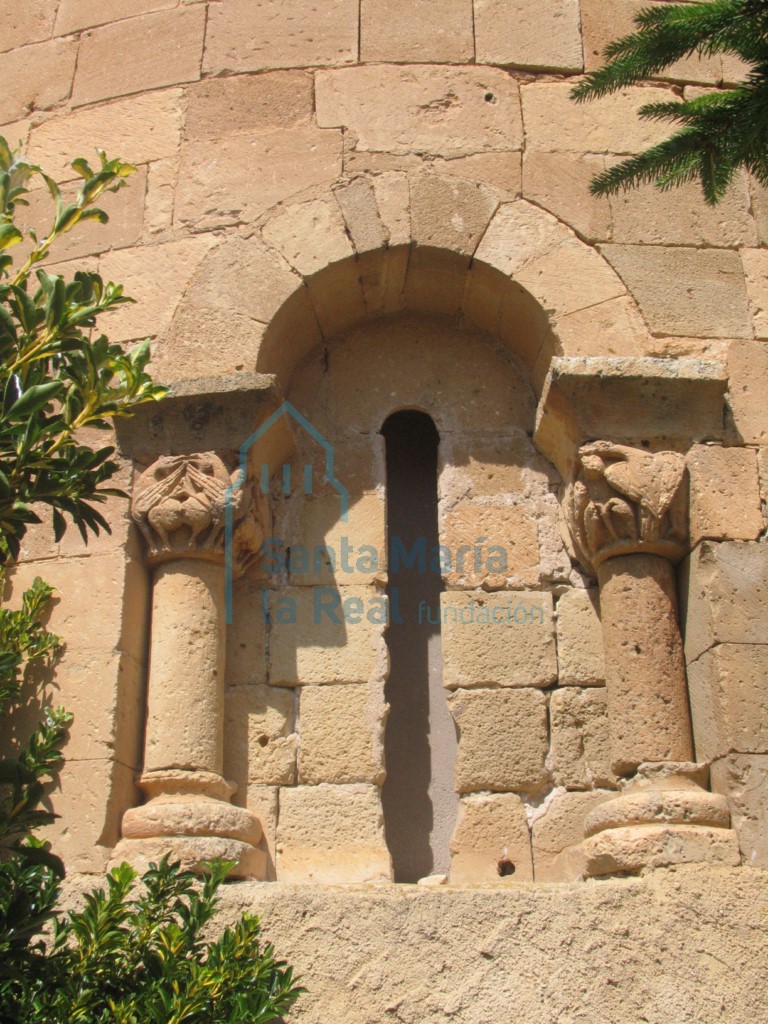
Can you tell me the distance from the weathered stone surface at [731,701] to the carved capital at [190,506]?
178 cm

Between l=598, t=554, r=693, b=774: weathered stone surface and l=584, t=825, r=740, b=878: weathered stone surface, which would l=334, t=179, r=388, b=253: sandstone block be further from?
l=584, t=825, r=740, b=878: weathered stone surface

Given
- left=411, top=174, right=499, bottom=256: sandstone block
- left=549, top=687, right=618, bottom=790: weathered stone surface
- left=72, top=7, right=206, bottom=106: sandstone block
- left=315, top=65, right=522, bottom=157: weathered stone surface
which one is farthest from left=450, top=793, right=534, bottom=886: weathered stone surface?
left=72, top=7, right=206, bottom=106: sandstone block

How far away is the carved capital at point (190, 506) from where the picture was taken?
14.4 ft

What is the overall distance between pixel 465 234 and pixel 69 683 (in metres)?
2.39

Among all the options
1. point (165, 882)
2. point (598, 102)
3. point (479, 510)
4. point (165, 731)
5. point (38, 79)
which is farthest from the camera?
point (38, 79)

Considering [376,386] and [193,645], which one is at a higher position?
[376,386]

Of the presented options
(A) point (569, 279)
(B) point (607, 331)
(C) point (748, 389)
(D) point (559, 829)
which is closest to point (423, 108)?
(A) point (569, 279)

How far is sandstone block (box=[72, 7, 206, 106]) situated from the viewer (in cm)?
532

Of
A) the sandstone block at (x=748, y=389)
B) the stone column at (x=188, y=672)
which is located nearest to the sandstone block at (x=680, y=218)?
the sandstone block at (x=748, y=389)

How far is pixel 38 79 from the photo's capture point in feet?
18.2

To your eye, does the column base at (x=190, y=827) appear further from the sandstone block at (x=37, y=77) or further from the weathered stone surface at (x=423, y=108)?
the sandstone block at (x=37, y=77)

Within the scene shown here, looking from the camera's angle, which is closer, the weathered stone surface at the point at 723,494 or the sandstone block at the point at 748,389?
the weathered stone surface at the point at 723,494

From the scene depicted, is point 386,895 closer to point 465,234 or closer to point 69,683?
point 69,683

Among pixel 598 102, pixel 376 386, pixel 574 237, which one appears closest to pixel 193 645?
pixel 376 386
